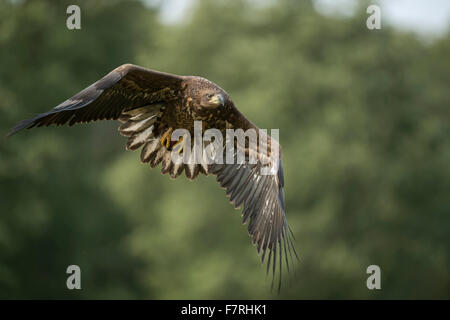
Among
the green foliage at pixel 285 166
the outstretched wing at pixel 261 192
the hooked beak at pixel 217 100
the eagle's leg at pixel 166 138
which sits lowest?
the outstretched wing at pixel 261 192

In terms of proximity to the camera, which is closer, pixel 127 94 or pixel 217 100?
pixel 217 100

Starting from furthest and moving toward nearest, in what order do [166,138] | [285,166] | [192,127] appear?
[285,166] → [166,138] → [192,127]

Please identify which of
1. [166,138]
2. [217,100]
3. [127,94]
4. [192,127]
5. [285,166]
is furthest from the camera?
[285,166]

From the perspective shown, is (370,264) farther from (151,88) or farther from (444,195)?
(151,88)

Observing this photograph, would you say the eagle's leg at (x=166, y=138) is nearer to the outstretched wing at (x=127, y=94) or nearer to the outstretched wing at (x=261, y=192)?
the outstretched wing at (x=127, y=94)

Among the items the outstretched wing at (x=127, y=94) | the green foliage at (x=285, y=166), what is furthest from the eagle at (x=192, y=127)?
the green foliage at (x=285, y=166)

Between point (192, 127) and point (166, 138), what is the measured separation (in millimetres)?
378

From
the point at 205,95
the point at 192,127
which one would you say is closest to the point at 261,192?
the point at 192,127

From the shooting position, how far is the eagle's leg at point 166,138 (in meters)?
8.66

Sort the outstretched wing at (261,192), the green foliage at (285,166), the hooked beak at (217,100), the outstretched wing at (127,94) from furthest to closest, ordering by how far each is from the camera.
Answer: the green foliage at (285,166)
the outstretched wing at (261,192)
the hooked beak at (217,100)
the outstretched wing at (127,94)

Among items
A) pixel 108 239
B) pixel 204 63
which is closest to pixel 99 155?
pixel 108 239

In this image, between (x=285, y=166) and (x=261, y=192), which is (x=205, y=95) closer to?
(x=261, y=192)

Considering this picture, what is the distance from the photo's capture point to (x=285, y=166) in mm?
22094

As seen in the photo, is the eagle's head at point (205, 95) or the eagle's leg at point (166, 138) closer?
the eagle's head at point (205, 95)
